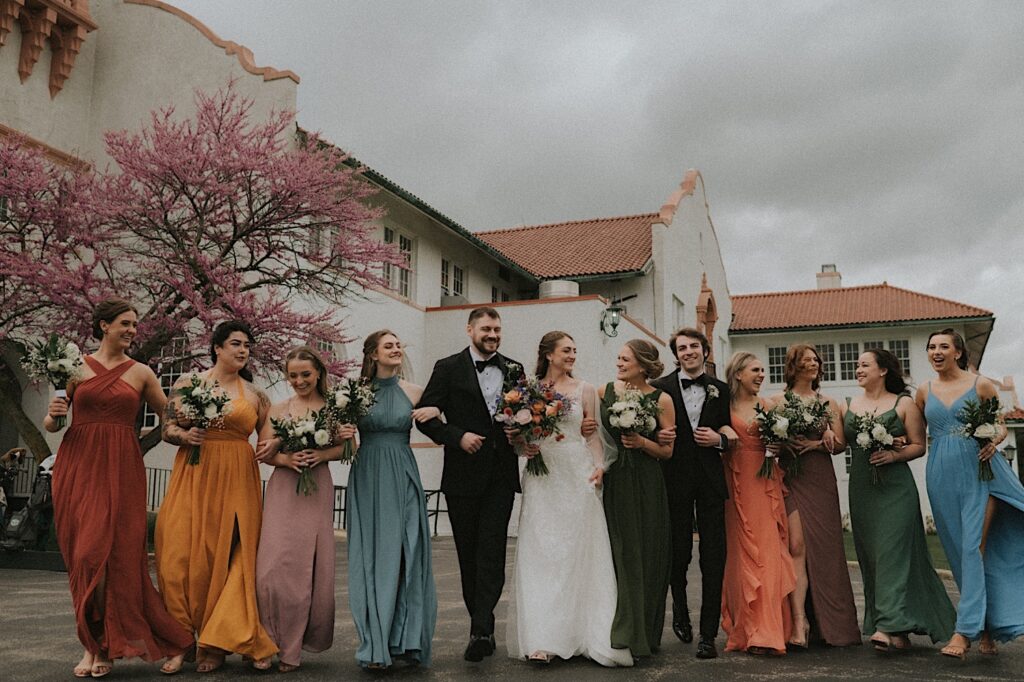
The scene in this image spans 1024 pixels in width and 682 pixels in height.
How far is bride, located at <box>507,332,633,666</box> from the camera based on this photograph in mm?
6422

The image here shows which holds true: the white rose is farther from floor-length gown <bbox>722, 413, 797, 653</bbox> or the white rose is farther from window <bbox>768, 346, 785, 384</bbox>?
window <bbox>768, 346, 785, 384</bbox>

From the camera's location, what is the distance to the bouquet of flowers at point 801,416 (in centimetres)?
709

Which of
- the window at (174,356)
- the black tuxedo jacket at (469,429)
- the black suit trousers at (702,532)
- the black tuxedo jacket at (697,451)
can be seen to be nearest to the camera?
the black tuxedo jacket at (469,429)

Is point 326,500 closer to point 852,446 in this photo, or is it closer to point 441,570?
point 852,446

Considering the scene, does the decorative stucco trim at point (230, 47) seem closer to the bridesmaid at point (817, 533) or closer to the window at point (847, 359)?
the bridesmaid at point (817, 533)

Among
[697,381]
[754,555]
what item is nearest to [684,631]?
[754,555]

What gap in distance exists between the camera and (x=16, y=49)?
787 inches

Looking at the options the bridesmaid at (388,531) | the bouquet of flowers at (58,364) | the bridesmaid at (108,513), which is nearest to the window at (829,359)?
the bridesmaid at (388,531)

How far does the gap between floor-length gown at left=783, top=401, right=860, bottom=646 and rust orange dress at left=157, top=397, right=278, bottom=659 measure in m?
4.05

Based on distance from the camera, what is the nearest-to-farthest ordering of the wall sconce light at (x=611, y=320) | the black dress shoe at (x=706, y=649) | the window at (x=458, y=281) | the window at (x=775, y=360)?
the black dress shoe at (x=706, y=649) < the wall sconce light at (x=611, y=320) < the window at (x=458, y=281) < the window at (x=775, y=360)

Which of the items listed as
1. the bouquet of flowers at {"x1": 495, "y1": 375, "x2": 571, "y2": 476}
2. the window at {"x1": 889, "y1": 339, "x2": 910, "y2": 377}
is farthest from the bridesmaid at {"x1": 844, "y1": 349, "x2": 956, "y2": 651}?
the window at {"x1": 889, "y1": 339, "x2": 910, "y2": 377}

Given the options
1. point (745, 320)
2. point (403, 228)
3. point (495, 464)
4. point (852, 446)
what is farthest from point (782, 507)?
point (745, 320)

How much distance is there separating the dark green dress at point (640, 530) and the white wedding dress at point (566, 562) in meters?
0.10

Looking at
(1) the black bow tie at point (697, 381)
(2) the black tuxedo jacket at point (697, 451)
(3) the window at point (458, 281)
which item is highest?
(3) the window at point (458, 281)
